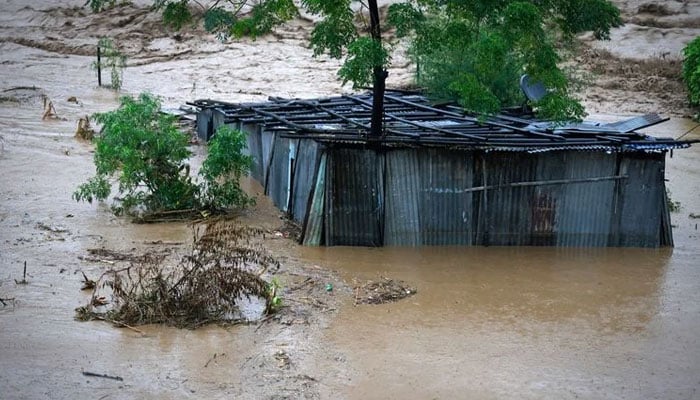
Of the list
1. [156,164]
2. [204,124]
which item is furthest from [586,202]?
[204,124]

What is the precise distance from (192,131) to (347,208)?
834 cm

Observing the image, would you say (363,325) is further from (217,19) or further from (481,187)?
(217,19)

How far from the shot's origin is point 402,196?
444 inches

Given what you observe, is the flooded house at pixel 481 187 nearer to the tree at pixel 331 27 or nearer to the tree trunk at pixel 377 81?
the tree trunk at pixel 377 81

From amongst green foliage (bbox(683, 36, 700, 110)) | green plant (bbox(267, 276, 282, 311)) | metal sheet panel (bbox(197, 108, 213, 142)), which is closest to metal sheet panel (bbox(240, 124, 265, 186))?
metal sheet panel (bbox(197, 108, 213, 142))

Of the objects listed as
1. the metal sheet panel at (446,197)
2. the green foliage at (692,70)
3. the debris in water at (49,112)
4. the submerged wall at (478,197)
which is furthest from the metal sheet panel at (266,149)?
the green foliage at (692,70)

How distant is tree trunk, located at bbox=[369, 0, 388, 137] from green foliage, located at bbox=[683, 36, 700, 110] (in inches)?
473

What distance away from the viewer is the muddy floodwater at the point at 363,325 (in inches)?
300

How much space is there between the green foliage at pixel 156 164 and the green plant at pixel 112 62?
9643mm

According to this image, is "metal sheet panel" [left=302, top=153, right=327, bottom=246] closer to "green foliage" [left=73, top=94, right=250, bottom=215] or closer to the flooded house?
the flooded house

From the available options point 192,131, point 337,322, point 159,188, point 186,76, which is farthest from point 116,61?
point 337,322

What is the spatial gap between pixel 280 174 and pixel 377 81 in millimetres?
2791

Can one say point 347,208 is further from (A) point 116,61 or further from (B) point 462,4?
(A) point 116,61

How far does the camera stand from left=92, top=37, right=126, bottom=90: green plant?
21.9 metres
